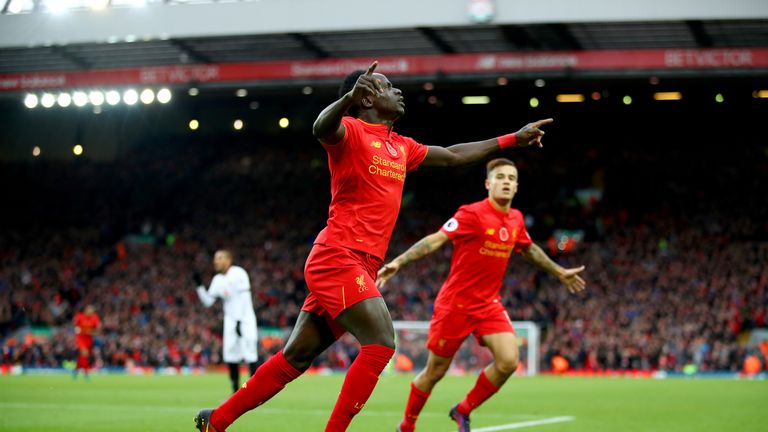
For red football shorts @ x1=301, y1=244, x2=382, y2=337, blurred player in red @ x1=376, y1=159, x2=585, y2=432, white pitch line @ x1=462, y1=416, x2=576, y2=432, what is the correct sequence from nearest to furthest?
1. red football shorts @ x1=301, y1=244, x2=382, y2=337
2. blurred player in red @ x1=376, y1=159, x2=585, y2=432
3. white pitch line @ x1=462, y1=416, x2=576, y2=432

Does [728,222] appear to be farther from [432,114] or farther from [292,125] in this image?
[292,125]

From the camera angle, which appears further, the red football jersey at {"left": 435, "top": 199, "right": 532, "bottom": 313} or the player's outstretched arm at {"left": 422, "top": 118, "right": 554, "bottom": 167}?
the red football jersey at {"left": 435, "top": 199, "right": 532, "bottom": 313}

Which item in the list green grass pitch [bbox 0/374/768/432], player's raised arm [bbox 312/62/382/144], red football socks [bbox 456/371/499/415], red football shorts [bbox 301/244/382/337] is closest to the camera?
player's raised arm [bbox 312/62/382/144]

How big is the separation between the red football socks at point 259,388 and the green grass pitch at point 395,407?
3.52 metres

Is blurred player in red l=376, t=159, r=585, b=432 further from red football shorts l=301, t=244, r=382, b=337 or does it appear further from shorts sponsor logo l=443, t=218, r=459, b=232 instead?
red football shorts l=301, t=244, r=382, b=337

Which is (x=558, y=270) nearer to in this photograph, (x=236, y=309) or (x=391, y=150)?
(x=391, y=150)

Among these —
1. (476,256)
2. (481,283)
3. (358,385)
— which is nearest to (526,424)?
(481,283)

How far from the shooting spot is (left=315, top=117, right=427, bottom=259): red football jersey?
6199 millimetres

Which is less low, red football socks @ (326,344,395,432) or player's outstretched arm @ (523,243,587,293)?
player's outstretched arm @ (523,243,587,293)

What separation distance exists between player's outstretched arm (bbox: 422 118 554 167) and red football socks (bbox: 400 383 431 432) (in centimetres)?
263

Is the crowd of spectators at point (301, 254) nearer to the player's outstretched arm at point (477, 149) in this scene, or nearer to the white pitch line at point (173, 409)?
the white pitch line at point (173, 409)

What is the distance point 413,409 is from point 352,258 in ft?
10.0

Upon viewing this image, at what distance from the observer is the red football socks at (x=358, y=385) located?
19.4 feet

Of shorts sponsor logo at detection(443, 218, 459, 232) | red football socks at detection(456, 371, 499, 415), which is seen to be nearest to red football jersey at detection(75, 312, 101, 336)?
shorts sponsor logo at detection(443, 218, 459, 232)
